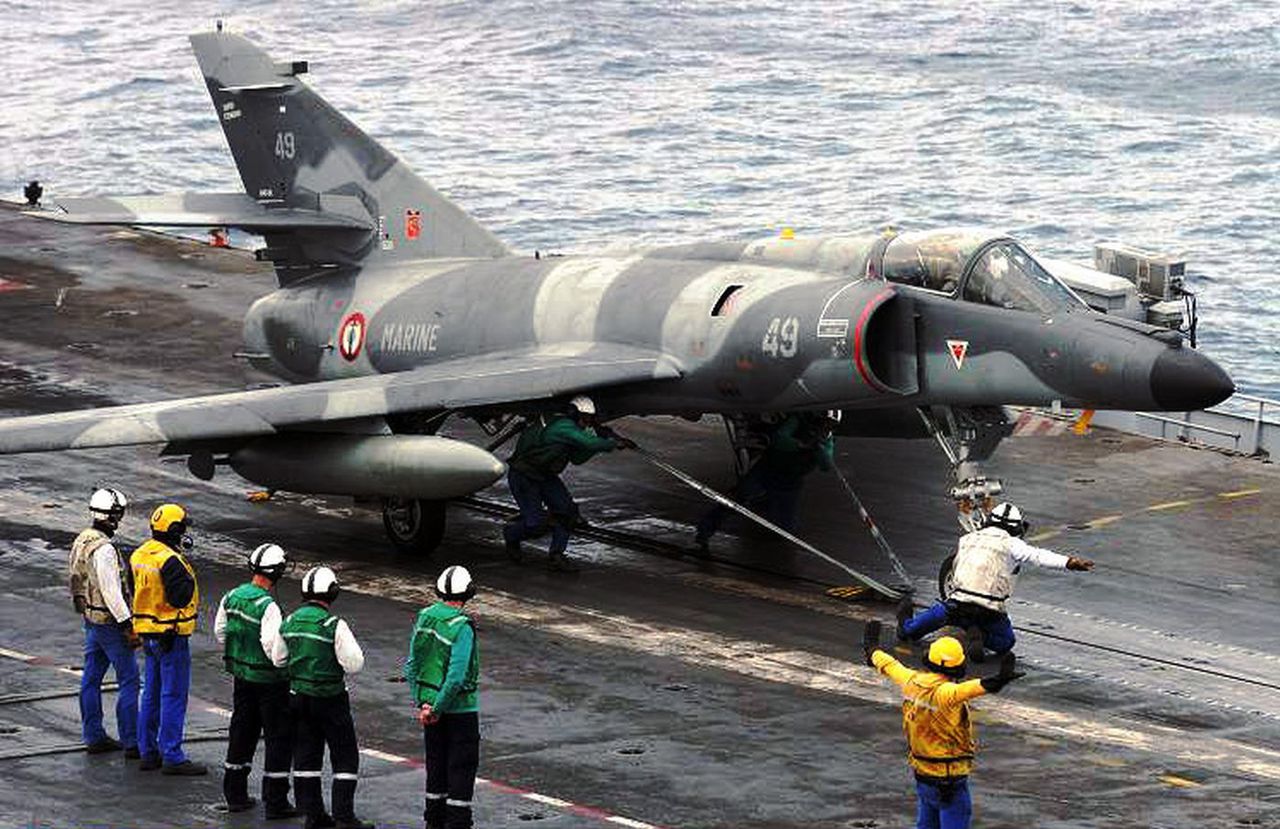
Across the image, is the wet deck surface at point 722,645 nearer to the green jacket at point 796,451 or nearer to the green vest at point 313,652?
the green jacket at point 796,451

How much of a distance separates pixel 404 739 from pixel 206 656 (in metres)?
2.86

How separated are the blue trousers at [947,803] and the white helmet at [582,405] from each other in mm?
9248

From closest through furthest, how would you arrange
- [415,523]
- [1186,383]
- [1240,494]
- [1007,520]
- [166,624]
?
[166,624]
[1007,520]
[1186,383]
[415,523]
[1240,494]

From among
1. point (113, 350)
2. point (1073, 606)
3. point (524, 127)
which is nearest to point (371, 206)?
point (113, 350)

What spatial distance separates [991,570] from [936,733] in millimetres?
5258

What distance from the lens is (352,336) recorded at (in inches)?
1037

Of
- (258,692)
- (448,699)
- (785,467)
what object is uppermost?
(448,699)

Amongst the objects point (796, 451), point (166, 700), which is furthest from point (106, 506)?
point (796, 451)

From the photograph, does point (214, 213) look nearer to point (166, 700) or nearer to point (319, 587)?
point (166, 700)

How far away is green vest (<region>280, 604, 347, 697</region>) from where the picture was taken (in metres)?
14.8

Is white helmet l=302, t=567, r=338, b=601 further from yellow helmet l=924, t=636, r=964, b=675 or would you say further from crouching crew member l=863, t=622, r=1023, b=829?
yellow helmet l=924, t=636, r=964, b=675

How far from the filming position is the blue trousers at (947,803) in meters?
13.9

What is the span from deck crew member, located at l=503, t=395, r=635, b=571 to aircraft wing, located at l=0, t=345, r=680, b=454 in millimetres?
341

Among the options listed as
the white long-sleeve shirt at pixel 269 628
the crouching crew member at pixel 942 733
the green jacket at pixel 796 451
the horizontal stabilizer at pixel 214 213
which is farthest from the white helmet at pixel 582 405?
the crouching crew member at pixel 942 733
